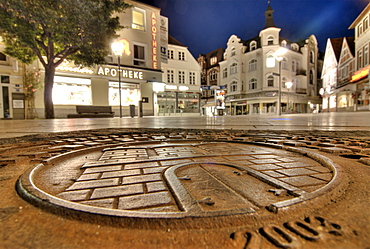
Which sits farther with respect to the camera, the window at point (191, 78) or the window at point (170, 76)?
the window at point (191, 78)

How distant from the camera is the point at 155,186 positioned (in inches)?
47.9

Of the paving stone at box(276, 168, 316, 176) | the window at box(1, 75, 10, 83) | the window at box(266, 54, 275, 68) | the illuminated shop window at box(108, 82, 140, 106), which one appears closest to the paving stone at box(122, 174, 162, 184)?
the paving stone at box(276, 168, 316, 176)

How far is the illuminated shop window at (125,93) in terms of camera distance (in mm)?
21431

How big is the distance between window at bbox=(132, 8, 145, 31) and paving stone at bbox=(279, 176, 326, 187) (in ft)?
81.5

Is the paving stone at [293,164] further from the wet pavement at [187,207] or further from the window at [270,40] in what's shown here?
the window at [270,40]

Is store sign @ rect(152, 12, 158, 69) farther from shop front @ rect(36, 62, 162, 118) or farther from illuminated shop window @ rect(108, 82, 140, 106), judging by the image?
illuminated shop window @ rect(108, 82, 140, 106)

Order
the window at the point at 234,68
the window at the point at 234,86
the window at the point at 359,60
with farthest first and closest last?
the window at the point at 234,86 < the window at the point at 234,68 < the window at the point at 359,60

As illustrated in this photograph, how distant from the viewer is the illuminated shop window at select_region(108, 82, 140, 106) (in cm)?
2143

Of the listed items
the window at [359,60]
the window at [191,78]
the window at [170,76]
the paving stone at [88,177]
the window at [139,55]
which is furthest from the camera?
the window at [191,78]

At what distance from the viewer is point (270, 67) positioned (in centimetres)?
3684

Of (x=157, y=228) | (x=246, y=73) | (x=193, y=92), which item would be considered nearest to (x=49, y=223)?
(x=157, y=228)

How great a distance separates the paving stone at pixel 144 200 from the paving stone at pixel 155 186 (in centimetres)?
5

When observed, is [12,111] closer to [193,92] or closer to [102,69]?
[102,69]

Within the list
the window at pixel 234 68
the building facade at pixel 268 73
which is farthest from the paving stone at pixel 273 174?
the window at pixel 234 68
